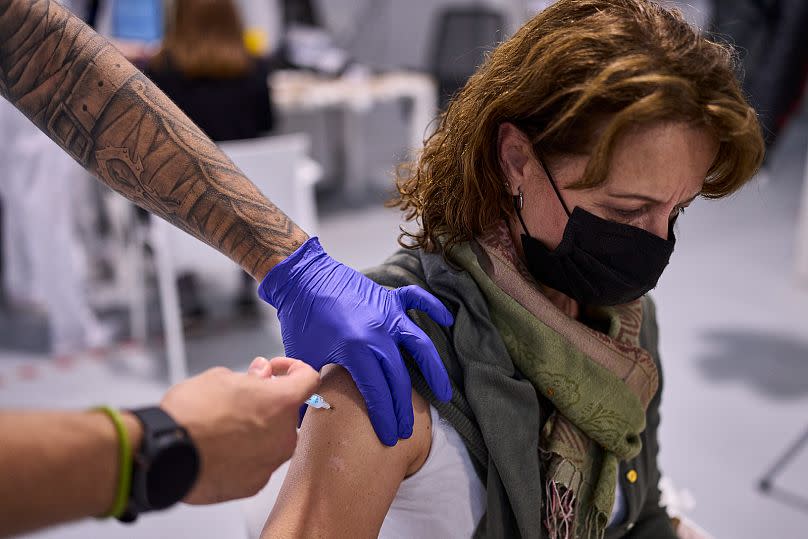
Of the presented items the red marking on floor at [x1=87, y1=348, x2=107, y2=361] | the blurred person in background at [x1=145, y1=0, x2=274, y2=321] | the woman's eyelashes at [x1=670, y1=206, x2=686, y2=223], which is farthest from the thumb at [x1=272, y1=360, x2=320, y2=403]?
the blurred person in background at [x1=145, y1=0, x2=274, y2=321]

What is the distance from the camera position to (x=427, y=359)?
3.05ft

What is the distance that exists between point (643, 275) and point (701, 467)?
5.12 ft

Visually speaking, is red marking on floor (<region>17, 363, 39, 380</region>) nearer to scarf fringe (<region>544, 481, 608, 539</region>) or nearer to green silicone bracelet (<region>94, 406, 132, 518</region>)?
scarf fringe (<region>544, 481, 608, 539</region>)

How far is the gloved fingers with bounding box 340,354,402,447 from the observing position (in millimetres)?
881

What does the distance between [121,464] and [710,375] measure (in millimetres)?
2696

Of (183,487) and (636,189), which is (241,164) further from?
(183,487)

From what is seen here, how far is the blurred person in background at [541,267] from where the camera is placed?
0.88m

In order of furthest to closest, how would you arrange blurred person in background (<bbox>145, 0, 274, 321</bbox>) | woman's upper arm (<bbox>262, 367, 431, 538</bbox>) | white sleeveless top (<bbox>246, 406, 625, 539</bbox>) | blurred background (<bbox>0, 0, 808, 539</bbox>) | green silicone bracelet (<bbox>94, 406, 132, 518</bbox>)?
blurred person in background (<bbox>145, 0, 274, 321</bbox>)
blurred background (<bbox>0, 0, 808, 539</bbox>)
white sleeveless top (<bbox>246, 406, 625, 539</bbox>)
woman's upper arm (<bbox>262, 367, 431, 538</bbox>)
green silicone bracelet (<bbox>94, 406, 132, 518</bbox>)

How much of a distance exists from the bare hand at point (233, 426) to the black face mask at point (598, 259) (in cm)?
47

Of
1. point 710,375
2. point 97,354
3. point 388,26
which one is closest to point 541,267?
point 710,375

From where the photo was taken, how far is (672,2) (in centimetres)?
107

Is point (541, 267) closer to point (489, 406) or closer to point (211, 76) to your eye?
point (489, 406)

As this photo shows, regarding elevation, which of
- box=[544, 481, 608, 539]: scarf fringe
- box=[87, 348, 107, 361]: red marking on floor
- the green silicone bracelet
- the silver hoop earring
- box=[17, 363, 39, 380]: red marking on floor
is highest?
the silver hoop earring

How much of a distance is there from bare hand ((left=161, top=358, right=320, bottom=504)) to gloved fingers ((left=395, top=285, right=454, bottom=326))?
0.99ft
